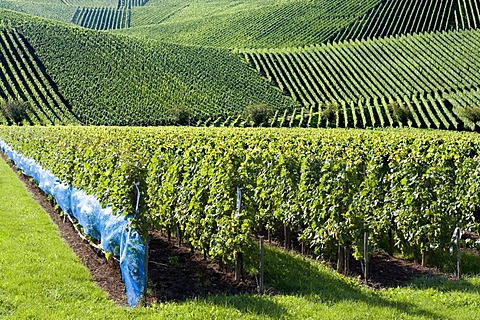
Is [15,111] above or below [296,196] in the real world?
above

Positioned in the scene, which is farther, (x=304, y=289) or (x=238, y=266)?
(x=238, y=266)

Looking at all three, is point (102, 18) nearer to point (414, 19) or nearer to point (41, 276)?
point (414, 19)

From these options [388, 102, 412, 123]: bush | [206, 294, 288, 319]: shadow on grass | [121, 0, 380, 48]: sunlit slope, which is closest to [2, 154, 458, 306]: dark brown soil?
[206, 294, 288, 319]: shadow on grass

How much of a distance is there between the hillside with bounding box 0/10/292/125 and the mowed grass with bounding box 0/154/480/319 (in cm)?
5547

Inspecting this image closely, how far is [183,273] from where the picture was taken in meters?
9.91

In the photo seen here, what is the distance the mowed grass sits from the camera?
748 cm

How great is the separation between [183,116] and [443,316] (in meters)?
58.4

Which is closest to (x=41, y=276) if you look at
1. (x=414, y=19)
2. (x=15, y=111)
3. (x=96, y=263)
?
(x=96, y=263)

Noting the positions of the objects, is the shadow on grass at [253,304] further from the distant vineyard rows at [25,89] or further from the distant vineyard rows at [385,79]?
the distant vineyard rows at [25,89]

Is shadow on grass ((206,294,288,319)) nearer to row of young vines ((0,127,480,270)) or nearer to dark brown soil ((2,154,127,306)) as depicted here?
row of young vines ((0,127,480,270))

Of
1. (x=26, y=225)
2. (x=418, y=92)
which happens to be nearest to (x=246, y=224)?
(x=26, y=225)

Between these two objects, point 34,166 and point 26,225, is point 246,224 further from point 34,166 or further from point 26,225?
point 34,166

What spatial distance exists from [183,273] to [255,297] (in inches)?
81.7

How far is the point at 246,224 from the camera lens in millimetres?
9062
